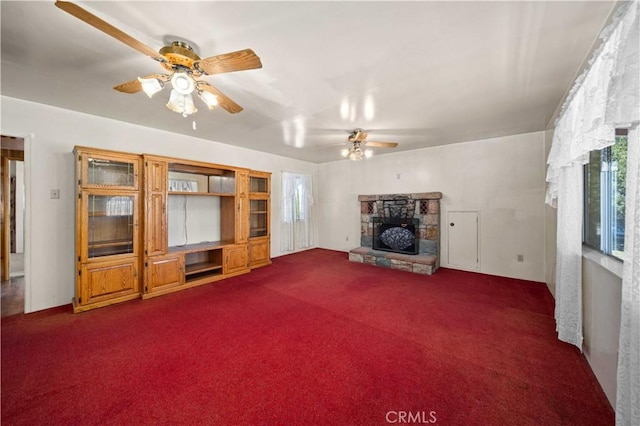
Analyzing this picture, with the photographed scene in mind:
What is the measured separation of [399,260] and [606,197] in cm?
295

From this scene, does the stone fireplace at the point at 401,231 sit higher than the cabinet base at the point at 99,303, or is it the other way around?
the stone fireplace at the point at 401,231

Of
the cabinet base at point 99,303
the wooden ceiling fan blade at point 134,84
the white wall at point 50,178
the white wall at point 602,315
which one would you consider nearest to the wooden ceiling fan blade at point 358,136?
the wooden ceiling fan blade at point 134,84

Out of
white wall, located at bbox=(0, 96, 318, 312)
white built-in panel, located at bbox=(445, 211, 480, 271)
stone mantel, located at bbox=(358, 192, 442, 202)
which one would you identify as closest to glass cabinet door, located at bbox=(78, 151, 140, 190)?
white wall, located at bbox=(0, 96, 318, 312)

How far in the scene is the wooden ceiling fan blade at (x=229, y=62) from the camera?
1483 millimetres

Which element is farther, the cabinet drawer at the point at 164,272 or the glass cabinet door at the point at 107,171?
the cabinet drawer at the point at 164,272

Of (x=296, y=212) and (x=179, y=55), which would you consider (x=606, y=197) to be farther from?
(x=296, y=212)

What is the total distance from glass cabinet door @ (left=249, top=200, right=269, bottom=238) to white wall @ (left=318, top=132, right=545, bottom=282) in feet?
9.36

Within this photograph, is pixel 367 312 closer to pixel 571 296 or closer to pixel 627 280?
pixel 571 296

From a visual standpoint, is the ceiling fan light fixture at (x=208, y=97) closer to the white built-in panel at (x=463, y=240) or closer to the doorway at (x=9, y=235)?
the doorway at (x=9, y=235)

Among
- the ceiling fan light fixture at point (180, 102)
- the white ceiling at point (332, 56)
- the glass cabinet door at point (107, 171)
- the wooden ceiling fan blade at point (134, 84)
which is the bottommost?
the glass cabinet door at point (107, 171)

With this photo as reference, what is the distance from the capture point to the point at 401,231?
512 centimetres

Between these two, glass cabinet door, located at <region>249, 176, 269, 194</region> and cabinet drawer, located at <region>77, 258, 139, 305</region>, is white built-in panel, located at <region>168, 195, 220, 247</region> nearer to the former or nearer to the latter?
glass cabinet door, located at <region>249, 176, 269, 194</region>

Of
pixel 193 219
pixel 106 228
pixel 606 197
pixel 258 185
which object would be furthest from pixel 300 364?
pixel 258 185

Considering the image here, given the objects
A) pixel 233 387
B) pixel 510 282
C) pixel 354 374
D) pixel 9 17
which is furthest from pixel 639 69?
pixel 510 282
